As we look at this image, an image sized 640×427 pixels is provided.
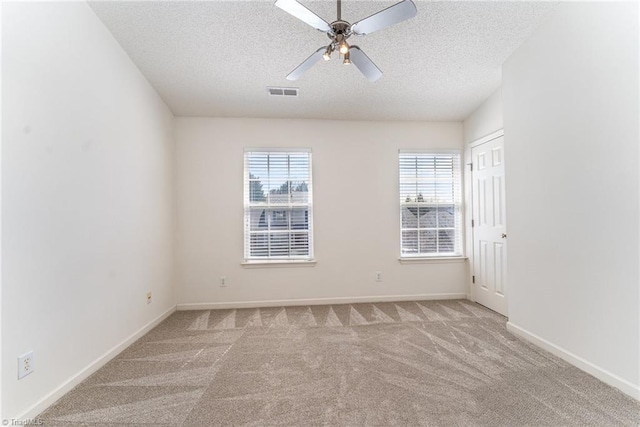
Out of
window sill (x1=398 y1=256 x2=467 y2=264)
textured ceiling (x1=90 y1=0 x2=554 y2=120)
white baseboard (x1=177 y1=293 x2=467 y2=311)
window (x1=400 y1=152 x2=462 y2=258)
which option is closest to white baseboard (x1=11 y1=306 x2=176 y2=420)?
white baseboard (x1=177 y1=293 x2=467 y2=311)

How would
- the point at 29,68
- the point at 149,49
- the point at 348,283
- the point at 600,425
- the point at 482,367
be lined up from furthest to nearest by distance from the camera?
the point at 348,283 < the point at 149,49 < the point at 482,367 < the point at 29,68 < the point at 600,425

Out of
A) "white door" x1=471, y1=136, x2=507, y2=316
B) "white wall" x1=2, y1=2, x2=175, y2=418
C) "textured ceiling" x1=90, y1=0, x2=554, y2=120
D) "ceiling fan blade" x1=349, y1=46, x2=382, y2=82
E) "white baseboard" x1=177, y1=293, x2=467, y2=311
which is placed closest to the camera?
"white wall" x1=2, y1=2, x2=175, y2=418

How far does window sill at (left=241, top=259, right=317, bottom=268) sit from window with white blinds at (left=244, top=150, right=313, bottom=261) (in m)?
0.06

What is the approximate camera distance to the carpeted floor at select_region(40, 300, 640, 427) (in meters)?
1.63

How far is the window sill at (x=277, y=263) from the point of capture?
3.80 metres

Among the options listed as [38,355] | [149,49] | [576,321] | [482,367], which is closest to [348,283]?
[482,367]

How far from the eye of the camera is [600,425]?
1.54 metres

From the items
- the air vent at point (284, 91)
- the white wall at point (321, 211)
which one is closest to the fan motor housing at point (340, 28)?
the air vent at point (284, 91)

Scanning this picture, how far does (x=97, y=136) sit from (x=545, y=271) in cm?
381

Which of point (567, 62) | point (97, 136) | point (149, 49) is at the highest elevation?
point (149, 49)

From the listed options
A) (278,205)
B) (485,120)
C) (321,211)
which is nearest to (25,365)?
(278,205)

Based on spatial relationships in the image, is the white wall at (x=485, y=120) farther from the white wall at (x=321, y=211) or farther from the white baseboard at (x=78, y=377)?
the white baseboard at (x=78, y=377)

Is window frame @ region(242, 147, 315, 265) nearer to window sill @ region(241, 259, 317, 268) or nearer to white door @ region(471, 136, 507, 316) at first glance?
window sill @ region(241, 259, 317, 268)

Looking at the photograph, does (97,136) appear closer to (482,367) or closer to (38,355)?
(38,355)
